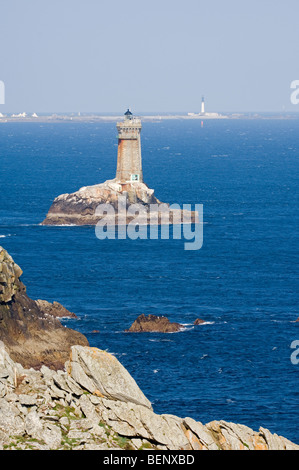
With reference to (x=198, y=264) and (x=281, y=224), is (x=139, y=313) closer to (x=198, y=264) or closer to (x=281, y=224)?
(x=198, y=264)

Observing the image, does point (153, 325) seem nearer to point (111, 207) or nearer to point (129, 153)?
point (111, 207)

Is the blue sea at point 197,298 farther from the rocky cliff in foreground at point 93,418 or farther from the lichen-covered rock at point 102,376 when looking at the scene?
the lichen-covered rock at point 102,376

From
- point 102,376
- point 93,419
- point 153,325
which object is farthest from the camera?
point 153,325

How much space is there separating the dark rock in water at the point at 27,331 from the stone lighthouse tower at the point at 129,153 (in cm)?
7443

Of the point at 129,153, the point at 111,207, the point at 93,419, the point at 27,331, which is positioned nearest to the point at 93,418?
the point at 93,419

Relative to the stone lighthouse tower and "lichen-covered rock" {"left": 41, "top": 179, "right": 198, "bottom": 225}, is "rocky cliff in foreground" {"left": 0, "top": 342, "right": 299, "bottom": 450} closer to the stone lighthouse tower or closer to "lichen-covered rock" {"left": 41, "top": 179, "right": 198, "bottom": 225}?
"lichen-covered rock" {"left": 41, "top": 179, "right": 198, "bottom": 225}

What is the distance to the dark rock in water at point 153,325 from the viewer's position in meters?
86.1

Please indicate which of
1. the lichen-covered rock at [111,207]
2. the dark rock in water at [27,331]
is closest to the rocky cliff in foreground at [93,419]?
the dark rock in water at [27,331]

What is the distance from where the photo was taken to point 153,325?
86.6 m

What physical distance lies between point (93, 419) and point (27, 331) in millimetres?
31398

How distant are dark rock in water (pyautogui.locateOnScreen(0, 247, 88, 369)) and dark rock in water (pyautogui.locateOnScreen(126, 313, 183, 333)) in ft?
28.6

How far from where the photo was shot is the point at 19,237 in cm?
13150

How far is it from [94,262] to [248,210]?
49557 mm
